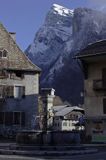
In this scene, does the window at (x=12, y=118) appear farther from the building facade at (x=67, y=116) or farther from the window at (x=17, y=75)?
the building facade at (x=67, y=116)

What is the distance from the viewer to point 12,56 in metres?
62.4

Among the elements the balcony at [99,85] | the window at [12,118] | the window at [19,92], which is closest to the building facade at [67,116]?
the window at [19,92]

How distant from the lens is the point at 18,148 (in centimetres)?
2891

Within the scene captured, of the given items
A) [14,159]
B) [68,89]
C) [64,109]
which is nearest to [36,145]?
[14,159]

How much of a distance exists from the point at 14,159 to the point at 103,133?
1223 inches

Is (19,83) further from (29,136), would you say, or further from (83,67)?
(29,136)

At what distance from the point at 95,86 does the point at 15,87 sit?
32.5 feet

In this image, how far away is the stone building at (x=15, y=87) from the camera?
191 ft

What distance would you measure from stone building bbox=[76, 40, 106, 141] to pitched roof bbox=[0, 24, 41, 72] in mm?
7338

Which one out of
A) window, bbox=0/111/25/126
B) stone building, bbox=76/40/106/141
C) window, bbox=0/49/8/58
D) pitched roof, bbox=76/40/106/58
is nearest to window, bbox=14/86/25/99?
window, bbox=0/111/25/126

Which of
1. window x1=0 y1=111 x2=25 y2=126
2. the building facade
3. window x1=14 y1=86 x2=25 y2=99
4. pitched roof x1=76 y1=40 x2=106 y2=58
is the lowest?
window x1=0 y1=111 x2=25 y2=126

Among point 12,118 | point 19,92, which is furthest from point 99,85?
point 12,118

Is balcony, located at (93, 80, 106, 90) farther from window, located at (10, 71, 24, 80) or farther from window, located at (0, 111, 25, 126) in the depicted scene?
window, located at (10, 71, 24, 80)

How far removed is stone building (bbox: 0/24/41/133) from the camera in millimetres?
58188
